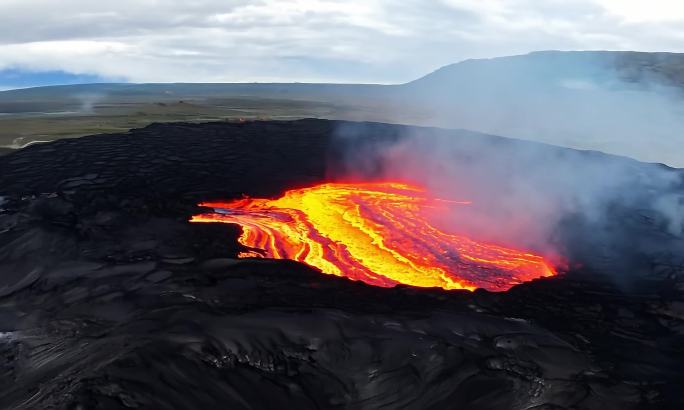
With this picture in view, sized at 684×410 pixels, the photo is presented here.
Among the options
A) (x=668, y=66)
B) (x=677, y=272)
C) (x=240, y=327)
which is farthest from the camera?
(x=668, y=66)

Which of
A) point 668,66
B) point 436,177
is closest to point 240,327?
point 436,177

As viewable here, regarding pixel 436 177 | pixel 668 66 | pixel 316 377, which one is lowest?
pixel 316 377

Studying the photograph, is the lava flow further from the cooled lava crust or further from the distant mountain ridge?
the distant mountain ridge

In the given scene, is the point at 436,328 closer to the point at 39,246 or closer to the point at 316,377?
the point at 316,377

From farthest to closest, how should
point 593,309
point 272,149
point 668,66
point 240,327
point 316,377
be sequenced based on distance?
1. point 668,66
2. point 272,149
3. point 593,309
4. point 240,327
5. point 316,377

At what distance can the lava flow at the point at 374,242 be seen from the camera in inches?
637

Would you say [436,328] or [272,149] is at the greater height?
[272,149]

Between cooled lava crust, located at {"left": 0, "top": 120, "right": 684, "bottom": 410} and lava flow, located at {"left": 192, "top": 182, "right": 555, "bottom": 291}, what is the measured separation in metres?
1.20

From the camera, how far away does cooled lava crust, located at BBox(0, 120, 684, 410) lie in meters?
10.3

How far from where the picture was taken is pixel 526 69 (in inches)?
7662

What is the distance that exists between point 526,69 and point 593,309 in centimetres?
19866

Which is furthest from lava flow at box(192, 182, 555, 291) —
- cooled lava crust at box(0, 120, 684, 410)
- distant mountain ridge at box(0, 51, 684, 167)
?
distant mountain ridge at box(0, 51, 684, 167)

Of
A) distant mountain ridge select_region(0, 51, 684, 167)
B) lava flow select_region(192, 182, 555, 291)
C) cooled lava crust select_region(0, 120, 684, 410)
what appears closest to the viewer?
cooled lava crust select_region(0, 120, 684, 410)

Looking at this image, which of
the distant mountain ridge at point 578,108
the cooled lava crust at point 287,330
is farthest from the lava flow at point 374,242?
the distant mountain ridge at point 578,108
